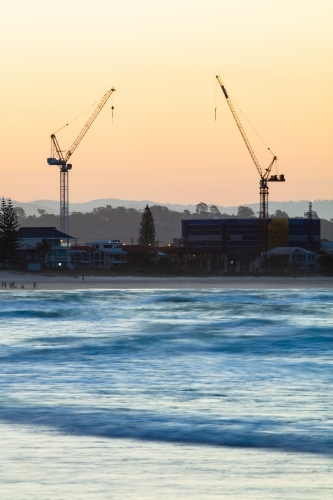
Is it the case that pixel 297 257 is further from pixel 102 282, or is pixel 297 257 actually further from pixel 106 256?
pixel 102 282

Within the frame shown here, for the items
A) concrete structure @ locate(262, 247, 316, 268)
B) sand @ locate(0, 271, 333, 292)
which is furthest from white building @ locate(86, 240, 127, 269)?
concrete structure @ locate(262, 247, 316, 268)

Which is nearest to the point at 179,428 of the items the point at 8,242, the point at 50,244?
the point at 8,242

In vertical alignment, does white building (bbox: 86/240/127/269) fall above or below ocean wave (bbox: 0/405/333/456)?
above

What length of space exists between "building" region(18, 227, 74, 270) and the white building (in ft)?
35.2

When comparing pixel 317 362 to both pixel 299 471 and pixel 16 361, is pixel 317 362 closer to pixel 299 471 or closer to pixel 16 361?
pixel 16 361

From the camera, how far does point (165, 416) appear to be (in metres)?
19.3

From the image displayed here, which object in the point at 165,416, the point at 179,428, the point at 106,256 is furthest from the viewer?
the point at 106,256

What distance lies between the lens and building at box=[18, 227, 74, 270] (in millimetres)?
146775

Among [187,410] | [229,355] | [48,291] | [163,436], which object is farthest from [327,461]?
[48,291]

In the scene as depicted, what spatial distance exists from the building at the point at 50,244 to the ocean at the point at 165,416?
100104 millimetres

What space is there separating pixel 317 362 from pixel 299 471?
19854 millimetres

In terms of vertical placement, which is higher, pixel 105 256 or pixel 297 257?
pixel 105 256

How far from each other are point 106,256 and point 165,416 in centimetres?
14520

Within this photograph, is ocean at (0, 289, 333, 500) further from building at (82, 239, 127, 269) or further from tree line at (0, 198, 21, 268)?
building at (82, 239, 127, 269)
